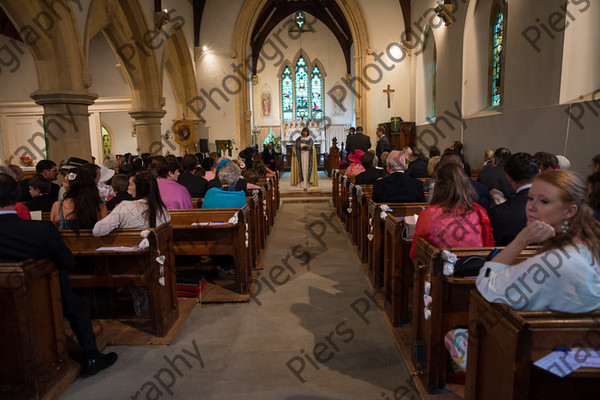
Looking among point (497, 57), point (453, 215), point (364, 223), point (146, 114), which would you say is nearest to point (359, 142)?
point (497, 57)

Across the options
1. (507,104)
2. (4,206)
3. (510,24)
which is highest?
(510,24)

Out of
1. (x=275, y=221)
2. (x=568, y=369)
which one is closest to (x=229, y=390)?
(x=568, y=369)

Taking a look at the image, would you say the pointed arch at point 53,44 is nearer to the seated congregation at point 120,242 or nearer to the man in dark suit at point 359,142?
the seated congregation at point 120,242

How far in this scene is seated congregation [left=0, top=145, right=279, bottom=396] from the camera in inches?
103

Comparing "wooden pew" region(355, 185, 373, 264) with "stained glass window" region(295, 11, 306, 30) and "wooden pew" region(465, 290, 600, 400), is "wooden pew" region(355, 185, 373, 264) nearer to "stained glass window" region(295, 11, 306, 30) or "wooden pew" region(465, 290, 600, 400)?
"wooden pew" region(465, 290, 600, 400)

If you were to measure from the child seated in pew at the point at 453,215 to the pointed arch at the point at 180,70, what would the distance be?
1321cm

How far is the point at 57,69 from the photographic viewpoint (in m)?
7.25

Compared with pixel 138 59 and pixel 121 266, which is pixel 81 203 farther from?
pixel 138 59

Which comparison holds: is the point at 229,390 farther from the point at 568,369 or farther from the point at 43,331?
the point at 568,369

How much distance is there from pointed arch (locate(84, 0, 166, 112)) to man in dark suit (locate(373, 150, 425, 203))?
825 cm

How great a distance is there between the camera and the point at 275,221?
8.48 metres

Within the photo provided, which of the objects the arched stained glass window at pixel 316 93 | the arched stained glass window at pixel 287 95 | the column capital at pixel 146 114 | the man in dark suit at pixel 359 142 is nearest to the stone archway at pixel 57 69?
the column capital at pixel 146 114

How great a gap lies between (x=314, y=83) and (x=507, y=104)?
17099mm

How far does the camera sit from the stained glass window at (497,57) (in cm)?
865
